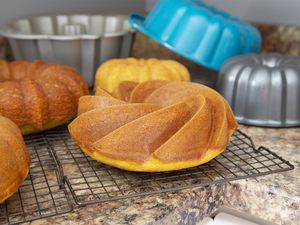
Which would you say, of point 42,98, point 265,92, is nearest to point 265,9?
point 265,92

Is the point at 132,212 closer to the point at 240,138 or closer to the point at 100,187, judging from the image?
the point at 100,187

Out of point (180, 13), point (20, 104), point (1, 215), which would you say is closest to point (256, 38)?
point (180, 13)

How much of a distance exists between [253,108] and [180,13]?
29 centimetres

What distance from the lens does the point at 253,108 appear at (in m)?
0.94

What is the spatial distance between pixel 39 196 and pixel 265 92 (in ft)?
1.63

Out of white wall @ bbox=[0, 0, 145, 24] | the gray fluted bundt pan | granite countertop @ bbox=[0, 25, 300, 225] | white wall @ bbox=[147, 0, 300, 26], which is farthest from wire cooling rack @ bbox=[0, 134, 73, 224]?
white wall @ bbox=[147, 0, 300, 26]

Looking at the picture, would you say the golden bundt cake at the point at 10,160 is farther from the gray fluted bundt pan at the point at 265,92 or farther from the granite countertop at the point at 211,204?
the gray fluted bundt pan at the point at 265,92

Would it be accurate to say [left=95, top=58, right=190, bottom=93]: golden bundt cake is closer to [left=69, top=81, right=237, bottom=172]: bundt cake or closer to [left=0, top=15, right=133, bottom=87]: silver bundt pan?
[left=0, top=15, right=133, bottom=87]: silver bundt pan

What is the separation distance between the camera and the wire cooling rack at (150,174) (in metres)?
0.64

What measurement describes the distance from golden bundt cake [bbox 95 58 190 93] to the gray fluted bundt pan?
0.38ft

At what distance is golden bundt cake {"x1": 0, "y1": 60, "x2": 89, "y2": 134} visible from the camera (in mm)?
801

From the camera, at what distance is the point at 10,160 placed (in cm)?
58

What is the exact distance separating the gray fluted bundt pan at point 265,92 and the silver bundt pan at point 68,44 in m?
0.31

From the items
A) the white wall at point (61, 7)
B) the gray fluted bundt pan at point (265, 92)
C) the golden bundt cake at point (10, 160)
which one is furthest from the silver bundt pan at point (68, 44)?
the golden bundt cake at point (10, 160)
